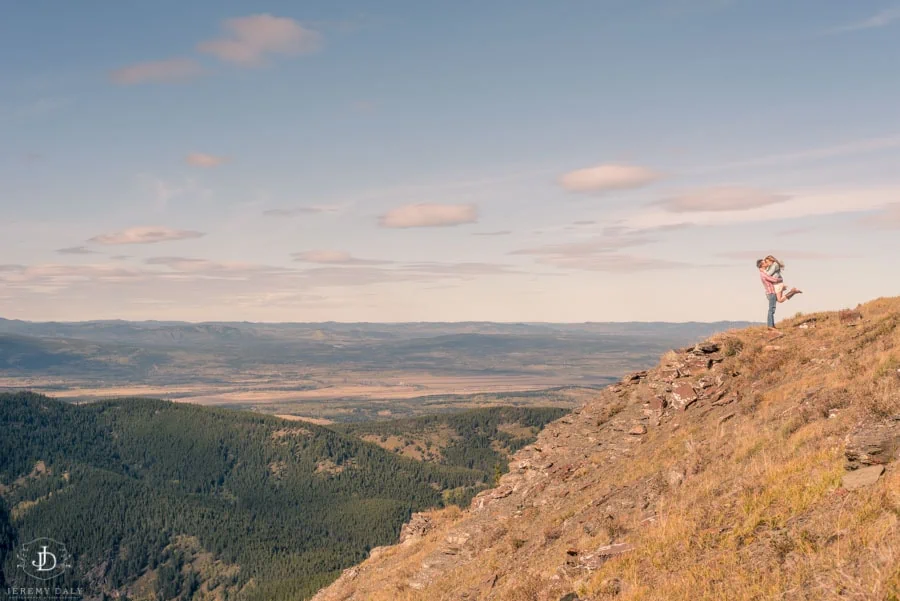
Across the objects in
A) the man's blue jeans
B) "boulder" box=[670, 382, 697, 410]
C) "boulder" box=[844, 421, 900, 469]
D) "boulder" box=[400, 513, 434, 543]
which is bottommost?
"boulder" box=[400, 513, 434, 543]

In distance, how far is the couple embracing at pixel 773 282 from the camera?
119 feet

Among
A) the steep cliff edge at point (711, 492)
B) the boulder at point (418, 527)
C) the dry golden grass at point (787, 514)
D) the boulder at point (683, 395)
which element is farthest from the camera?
the boulder at point (418, 527)

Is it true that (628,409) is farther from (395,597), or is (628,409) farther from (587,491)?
(395,597)

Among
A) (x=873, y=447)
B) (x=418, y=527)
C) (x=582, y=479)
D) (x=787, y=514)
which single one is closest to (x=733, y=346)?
(x=582, y=479)

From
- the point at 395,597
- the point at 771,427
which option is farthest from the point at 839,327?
the point at 395,597

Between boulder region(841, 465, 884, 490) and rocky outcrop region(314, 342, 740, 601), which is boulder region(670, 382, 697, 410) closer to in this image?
rocky outcrop region(314, 342, 740, 601)

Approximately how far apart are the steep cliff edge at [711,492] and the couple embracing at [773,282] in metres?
2.14

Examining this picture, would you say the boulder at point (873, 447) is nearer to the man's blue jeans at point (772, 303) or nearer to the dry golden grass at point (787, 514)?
the dry golden grass at point (787, 514)

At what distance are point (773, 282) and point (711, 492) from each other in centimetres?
2055

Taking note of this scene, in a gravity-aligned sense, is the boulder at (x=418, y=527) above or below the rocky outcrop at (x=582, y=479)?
below

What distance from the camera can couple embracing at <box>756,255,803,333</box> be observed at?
36250 millimetres

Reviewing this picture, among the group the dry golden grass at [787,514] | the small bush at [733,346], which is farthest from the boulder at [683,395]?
the dry golden grass at [787,514]

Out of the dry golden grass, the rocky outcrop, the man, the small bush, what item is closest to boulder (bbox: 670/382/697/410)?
the rocky outcrop

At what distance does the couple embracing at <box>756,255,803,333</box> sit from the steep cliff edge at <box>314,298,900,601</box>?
2.14 metres
